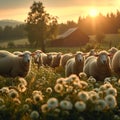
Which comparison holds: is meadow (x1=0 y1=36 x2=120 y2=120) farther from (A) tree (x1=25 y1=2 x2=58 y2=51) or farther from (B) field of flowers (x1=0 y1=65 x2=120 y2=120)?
(A) tree (x1=25 y1=2 x2=58 y2=51)

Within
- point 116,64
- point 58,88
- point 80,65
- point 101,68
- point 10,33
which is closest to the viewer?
point 58,88

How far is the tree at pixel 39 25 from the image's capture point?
7294cm

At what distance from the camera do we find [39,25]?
73.6 meters

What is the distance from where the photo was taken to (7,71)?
1683cm

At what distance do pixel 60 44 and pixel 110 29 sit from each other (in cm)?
3271

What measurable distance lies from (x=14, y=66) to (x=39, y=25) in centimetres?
5721

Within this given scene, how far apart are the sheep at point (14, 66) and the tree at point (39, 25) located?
5556cm

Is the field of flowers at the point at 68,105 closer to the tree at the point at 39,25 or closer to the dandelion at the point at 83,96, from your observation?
the dandelion at the point at 83,96

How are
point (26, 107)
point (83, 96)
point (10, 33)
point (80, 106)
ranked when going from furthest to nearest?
point (10, 33) < point (26, 107) < point (83, 96) < point (80, 106)

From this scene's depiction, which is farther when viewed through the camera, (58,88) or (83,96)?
(58,88)

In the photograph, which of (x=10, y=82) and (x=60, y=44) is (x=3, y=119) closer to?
(x=10, y=82)

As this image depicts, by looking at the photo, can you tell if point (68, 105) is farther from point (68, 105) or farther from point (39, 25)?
point (39, 25)

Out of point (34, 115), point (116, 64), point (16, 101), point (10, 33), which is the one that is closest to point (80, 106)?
point (34, 115)

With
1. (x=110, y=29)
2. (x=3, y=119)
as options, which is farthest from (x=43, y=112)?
(x=110, y=29)
